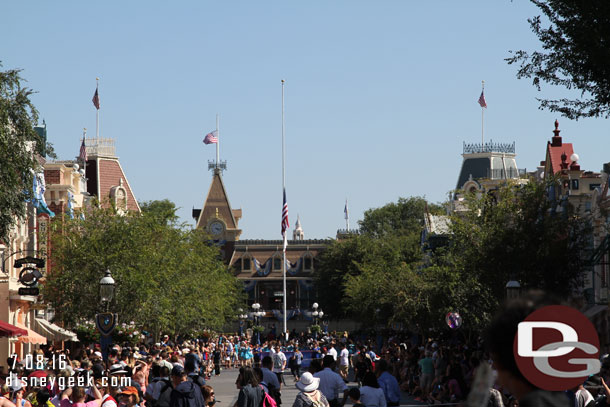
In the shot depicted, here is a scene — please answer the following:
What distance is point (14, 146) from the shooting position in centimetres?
2116

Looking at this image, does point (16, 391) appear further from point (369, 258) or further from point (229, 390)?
point (369, 258)

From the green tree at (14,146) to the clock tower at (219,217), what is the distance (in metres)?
106

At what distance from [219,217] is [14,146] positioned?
358 ft

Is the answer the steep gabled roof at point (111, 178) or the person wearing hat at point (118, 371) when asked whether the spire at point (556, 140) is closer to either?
the person wearing hat at point (118, 371)

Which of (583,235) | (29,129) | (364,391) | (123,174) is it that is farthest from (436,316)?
(123,174)

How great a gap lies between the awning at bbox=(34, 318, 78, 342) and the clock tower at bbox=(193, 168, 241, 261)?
254ft

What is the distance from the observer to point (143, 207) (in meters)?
113

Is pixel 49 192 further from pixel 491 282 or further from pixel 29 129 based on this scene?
pixel 29 129

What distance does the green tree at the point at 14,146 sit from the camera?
21.0 m

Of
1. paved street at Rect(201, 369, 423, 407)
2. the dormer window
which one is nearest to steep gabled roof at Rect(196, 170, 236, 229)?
the dormer window

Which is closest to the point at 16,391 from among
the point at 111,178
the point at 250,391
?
the point at 250,391

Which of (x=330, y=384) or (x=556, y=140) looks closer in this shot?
(x=330, y=384)

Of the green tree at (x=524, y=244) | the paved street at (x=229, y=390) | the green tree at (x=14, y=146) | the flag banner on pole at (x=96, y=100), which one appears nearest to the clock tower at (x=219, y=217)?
the flag banner on pole at (x=96, y=100)

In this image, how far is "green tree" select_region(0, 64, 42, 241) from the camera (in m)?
21.0
